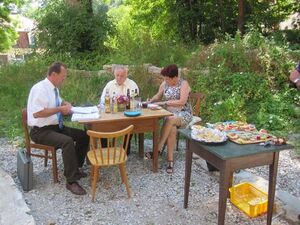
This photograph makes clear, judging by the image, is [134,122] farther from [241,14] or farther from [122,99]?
[241,14]

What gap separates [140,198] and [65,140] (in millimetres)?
1032

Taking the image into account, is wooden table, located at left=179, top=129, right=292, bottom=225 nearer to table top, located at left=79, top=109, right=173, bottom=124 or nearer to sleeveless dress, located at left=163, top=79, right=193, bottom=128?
table top, located at left=79, top=109, right=173, bottom=124

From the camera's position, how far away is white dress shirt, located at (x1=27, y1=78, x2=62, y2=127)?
414 cm

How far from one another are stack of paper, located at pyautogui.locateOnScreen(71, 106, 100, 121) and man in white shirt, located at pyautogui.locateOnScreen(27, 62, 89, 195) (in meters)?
0.13

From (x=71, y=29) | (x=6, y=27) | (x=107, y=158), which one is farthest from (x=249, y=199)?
(x=6, y=27)

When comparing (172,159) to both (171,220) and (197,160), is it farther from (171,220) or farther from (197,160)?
(171,220)

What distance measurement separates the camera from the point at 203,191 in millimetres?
4234

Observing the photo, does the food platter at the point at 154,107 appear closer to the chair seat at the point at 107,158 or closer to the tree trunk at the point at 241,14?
the chair seat at the point at 107,158

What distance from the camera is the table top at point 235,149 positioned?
303 cm

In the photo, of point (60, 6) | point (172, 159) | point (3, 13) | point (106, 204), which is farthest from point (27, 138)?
point (3, 13)

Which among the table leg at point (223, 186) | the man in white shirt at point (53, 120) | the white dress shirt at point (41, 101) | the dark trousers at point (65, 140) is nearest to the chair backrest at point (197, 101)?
the dark trousers at point (65, 140)

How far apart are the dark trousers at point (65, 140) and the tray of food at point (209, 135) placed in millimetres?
1457

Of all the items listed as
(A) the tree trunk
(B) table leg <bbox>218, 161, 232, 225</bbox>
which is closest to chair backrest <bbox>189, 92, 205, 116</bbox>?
(B) table leg <bbox>218, 161, 232, 225</bbox>

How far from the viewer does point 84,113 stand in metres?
4.42
